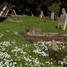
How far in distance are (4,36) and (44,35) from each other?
3.29m

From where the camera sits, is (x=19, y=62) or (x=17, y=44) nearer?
(x=19, y=62)

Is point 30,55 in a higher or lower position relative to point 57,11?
higher

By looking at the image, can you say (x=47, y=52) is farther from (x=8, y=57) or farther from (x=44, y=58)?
(x=8, y=57)

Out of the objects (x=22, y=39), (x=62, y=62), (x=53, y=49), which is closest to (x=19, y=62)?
(x=62, y=62)

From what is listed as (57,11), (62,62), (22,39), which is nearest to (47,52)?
(62,62)

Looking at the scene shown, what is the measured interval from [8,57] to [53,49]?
3.86 metres

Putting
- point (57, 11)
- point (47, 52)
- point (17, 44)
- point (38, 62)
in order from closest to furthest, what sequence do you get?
point (38, 62), point (47, 52), point (17, 44), point (57, 11)

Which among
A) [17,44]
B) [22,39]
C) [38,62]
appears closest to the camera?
[38,62]

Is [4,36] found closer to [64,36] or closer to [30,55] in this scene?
[64,36]

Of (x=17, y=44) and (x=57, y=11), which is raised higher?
(x=17, y=44)

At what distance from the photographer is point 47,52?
22328 mm

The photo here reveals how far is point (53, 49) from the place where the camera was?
22781mm

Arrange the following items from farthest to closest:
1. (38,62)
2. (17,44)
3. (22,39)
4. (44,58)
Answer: (22,39)
(17,44)
(44,58)
(38,62)

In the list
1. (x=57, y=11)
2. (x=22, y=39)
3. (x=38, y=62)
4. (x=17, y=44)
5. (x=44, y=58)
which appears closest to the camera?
(x=38, y=62)
